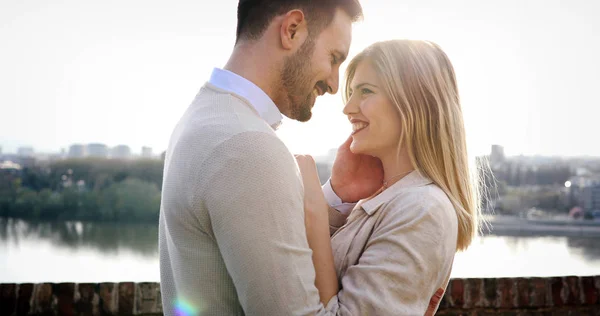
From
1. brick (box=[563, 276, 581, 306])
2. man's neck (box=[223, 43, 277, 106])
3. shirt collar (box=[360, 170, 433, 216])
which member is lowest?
brick (box=[563, 276, 581, 306])

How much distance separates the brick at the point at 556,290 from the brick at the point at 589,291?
93 mm

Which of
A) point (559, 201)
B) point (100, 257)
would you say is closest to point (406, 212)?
point (100, 257)

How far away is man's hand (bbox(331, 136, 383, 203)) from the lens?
1675mm

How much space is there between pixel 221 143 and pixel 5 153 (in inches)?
1520

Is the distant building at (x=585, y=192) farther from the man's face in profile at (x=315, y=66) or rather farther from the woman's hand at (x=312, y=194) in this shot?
the woman's hand at (x=312, y=194)

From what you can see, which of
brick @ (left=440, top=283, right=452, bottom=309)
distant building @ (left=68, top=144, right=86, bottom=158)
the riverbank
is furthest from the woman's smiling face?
the riverbank

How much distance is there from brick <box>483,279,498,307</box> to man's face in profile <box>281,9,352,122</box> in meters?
1.25

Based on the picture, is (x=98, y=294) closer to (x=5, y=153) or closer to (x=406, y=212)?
(x=406, y=212)

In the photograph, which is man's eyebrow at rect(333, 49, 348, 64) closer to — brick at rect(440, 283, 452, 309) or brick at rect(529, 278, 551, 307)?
brick at rect(440, 283, 452, 309)

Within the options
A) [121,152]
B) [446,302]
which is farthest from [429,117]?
[121,152]

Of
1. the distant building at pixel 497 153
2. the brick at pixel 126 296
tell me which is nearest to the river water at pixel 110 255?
the distant building at pixel 497 153

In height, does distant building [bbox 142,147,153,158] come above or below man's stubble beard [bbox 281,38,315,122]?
below

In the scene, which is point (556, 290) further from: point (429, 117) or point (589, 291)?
point (429, 117)

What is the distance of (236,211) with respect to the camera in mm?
968
